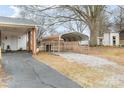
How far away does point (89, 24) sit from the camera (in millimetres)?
16688

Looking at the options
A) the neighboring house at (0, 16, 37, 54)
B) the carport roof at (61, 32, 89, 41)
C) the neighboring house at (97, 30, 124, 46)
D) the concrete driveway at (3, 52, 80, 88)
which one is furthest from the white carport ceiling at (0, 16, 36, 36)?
the neighboring house at (97, 30, 124, 46)

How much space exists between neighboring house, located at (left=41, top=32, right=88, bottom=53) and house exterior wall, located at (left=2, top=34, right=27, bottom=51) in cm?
226

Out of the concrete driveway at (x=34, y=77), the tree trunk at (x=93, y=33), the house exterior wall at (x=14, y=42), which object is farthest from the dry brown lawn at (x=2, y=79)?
the tree trunk at (x=93, y=33)

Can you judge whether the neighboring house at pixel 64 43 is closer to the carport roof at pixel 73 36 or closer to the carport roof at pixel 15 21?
the carport roof at pixel 73 36

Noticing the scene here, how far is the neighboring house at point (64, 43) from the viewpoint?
590 inches

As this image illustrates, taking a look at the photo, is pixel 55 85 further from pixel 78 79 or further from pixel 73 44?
pixel 73 44

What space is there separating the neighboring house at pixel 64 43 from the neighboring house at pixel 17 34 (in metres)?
1.12

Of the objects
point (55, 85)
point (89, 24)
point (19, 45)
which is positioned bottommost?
point (55, 85)

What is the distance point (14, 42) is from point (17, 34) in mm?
717

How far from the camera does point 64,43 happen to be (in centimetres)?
1548

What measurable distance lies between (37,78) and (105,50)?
797 centimetres

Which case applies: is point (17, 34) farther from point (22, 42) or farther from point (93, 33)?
point (93, 33)

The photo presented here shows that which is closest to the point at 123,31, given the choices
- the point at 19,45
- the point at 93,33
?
the point at 93,33

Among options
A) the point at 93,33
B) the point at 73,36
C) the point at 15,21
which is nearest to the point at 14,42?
the point at 15,21
